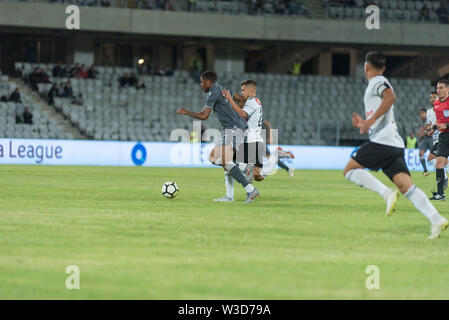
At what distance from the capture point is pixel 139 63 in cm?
4519

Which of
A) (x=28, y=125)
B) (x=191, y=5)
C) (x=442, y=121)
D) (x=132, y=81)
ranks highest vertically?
(x=191, y=5)

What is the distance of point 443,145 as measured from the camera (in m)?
15.6

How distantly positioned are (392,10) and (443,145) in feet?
101

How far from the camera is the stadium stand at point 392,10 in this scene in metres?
43.8

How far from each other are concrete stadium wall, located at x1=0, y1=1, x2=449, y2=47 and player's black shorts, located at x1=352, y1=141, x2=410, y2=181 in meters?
31.5

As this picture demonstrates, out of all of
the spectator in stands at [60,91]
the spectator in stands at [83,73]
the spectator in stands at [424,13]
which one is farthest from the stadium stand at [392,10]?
the spectator in stands at [60,91]

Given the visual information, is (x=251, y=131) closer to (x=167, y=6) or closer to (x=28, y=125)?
(x=28, y=125)

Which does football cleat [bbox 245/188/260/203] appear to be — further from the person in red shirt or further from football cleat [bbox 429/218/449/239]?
football cleat [bbox 429/218/449/239]

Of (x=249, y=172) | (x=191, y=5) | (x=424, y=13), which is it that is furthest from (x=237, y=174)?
(x=424, y=13)

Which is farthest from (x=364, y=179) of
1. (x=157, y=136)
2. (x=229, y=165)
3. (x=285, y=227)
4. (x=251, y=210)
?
(x=157, y=136)

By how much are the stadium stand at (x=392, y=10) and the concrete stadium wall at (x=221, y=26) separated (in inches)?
41.7

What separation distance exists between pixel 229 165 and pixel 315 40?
98.0 ft

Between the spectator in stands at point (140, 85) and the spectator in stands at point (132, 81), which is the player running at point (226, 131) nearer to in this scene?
the spectator in stands at point (132, 81)
